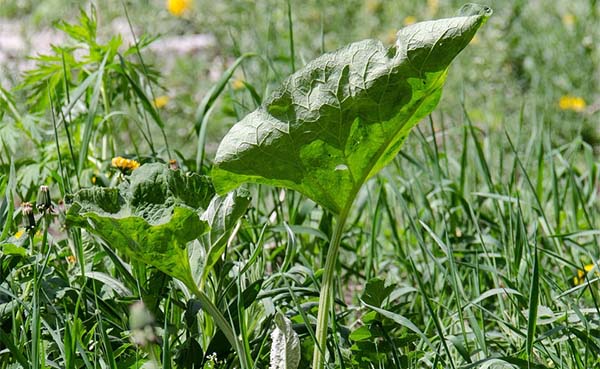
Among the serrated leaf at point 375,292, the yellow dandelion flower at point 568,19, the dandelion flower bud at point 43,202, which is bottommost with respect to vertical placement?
the yellow dandelion flower at point 568,19

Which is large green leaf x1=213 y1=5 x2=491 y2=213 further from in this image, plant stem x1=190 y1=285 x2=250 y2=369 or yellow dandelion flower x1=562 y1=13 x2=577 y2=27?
yellow dandelion flower x1=562 y1=13 x2=577 y2=27

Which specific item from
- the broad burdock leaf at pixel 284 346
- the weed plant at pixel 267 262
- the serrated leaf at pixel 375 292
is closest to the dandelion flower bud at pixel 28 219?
the weed plant at pixel 267 262

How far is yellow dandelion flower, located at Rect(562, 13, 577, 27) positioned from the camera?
18.0 ft

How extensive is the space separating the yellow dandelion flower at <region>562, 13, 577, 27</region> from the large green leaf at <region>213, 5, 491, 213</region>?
14.0ft

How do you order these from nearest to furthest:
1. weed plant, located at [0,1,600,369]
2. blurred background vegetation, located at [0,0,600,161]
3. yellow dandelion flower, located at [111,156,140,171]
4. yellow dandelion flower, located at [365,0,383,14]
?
weed plant, located at [0,1,600,369]
yellow dandelion flower, located at [111,156,140,171]
blurred background vegetation, located at [0,0,600,161]
yellow dandelion flower, located at [365,0,383,14]

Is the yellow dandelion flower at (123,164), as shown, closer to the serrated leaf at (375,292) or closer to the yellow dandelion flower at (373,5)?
the serrated leaf at (375,292)

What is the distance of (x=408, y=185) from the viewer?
2.59 meters

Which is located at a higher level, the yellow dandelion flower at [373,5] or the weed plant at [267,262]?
the weed plant at [267,262]

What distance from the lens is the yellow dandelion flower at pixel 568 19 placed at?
5494mm

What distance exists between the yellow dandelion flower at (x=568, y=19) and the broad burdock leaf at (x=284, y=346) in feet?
14.7

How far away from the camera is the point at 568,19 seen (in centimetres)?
558

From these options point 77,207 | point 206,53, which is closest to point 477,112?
point 206,53

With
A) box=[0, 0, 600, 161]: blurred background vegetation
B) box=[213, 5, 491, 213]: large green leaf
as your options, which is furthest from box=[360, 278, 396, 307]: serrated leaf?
box=[0, 0, 600, 161]: blurred background vegetation

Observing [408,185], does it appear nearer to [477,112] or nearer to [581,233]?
[581,233]
